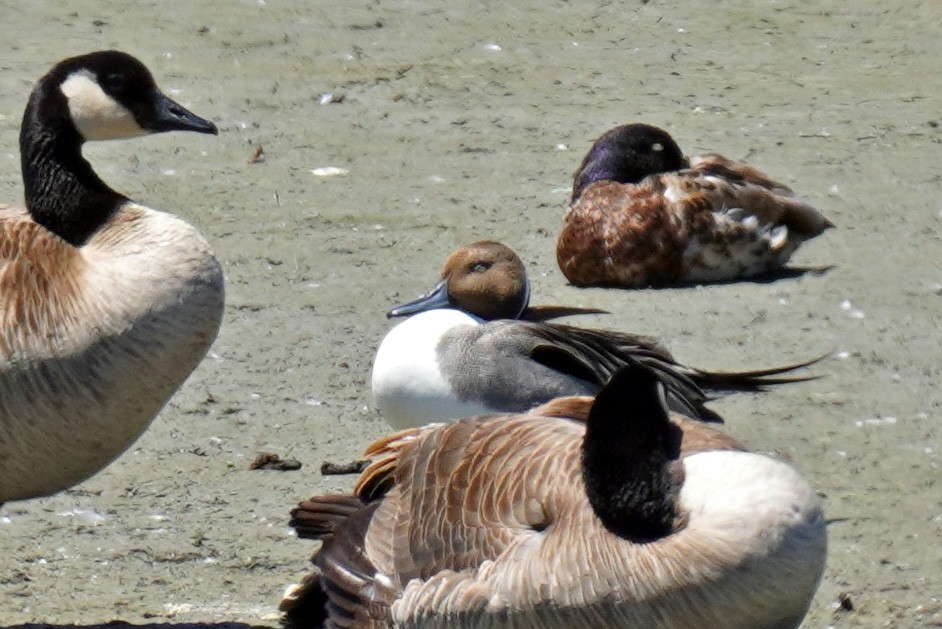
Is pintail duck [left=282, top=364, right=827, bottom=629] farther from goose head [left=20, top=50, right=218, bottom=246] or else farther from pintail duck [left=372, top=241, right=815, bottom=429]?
goose head [left=20, top=50, right=218, bottom=246]

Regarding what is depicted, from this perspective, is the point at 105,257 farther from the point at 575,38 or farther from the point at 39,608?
the point at 575,38

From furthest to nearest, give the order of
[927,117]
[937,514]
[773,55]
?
[773,55], [927,117], [937,514]

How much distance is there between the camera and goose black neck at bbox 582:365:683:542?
4266mm

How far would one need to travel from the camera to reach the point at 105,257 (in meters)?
5.42

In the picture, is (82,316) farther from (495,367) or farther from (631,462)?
(631,462)

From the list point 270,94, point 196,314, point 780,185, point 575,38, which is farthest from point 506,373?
point 575,38

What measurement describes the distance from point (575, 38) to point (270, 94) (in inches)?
86.0

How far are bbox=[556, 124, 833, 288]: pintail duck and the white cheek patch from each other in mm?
2885

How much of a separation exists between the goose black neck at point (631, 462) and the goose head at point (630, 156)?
4207 mm

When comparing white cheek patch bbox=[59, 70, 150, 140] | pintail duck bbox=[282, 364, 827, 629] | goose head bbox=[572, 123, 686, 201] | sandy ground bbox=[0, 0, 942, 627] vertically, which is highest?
white cheek patch bbox=[59, 70, 150, 140]

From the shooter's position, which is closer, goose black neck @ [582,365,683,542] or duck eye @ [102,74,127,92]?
goose black neck @ [582,365,683,542]

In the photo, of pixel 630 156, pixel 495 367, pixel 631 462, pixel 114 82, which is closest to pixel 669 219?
pixel 630 156

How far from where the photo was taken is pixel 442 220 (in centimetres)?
877

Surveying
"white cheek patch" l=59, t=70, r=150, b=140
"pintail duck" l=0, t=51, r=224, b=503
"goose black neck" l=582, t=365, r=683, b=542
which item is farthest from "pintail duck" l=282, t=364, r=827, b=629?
"white cheek patch" l=59, t=70, r=150, b=140
